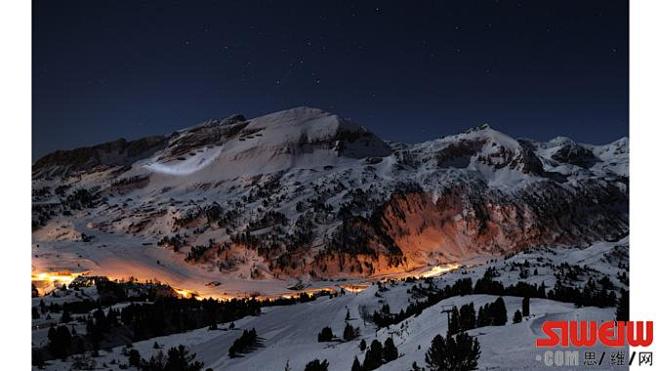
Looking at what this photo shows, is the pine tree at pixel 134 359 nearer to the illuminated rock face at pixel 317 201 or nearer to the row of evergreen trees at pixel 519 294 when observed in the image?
the row of evergreen trees at pixel 519 294

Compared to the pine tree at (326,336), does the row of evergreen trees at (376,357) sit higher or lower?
higher

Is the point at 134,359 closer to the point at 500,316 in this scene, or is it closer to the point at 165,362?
the point at 165,362

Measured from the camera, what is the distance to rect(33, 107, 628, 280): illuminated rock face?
4247cm

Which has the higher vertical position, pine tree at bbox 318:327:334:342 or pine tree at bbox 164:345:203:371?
pine tree at bbox 164:345:203:371

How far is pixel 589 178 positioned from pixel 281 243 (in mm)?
46829

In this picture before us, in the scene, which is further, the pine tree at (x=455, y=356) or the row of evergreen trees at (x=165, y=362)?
the row of evergreen trees at (x=165, y=362)

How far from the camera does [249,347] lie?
12.8 metres

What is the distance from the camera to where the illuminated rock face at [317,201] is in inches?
1672

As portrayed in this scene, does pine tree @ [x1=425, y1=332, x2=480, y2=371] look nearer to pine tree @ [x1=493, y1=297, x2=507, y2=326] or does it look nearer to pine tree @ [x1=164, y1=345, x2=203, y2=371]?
Answer: pine tree @ [x1=493, y1=297, x2=507, y2=326]

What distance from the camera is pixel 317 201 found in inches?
1901

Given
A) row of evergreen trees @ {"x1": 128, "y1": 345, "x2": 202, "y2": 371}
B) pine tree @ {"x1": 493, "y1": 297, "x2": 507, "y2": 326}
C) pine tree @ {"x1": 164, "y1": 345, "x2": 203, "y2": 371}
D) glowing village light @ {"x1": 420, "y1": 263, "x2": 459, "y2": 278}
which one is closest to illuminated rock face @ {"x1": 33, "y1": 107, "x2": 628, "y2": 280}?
glowing village light @ {"x1": 420, "y1": 263, "x2": 459, "y2": 278}
